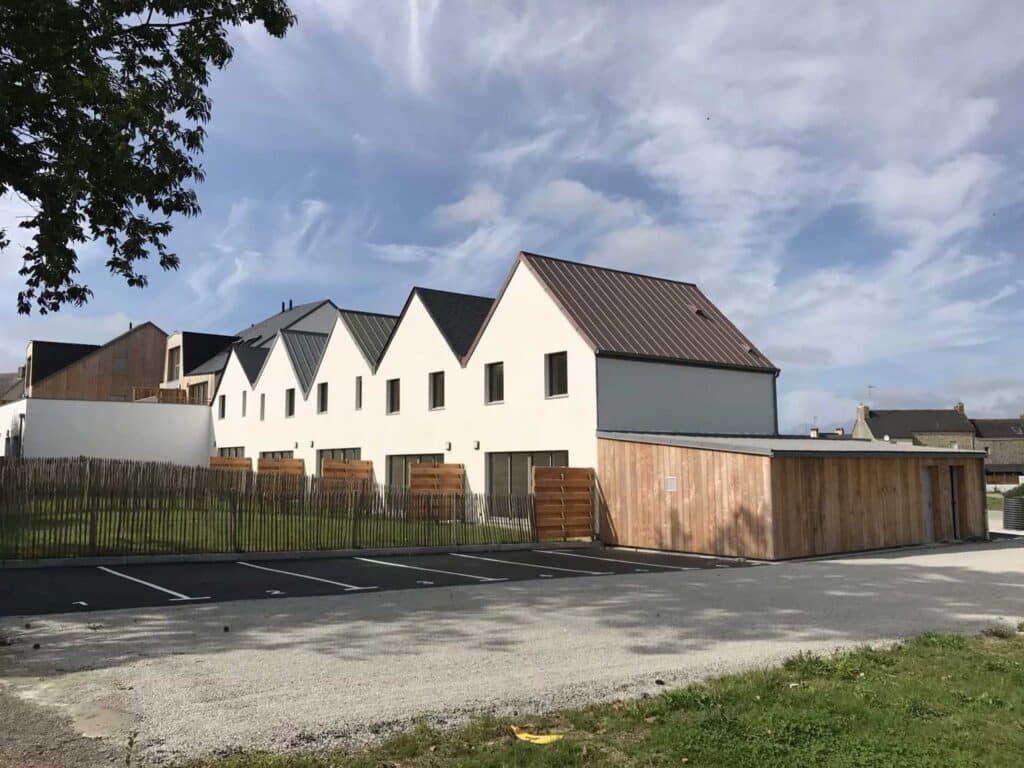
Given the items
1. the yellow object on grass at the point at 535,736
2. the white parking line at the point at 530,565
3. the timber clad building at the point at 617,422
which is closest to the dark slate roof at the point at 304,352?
the timber clad building at the point at 617,422

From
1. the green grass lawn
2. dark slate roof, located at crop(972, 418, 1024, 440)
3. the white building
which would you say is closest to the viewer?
the green grass lawn

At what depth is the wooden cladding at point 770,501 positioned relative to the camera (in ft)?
58.5

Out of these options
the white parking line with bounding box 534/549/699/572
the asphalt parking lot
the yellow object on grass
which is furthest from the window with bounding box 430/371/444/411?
the yellow object on grass

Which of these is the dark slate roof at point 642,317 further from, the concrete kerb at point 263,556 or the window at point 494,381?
the concrete kerb at point 263,556

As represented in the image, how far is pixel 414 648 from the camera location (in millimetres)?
7996

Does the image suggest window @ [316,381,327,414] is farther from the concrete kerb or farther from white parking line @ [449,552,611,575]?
white parking line @ [449,552,611,575]

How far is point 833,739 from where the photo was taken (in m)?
5.18

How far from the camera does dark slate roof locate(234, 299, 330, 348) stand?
53.0 metres

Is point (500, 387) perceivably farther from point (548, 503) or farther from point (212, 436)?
point (212, 436)

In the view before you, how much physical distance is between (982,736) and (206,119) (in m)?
11.0

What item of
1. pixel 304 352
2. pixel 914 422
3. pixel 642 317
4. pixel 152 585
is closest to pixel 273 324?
pixel 304 352

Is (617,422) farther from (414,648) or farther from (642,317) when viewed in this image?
(414,648)

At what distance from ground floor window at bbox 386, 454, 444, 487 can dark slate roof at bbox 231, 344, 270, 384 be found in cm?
→ 1382

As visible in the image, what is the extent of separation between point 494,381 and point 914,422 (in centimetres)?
7944
